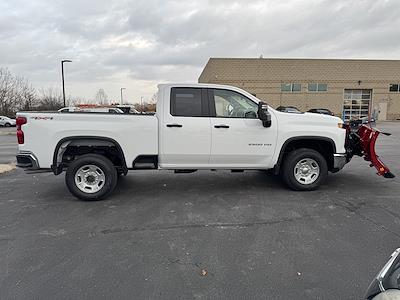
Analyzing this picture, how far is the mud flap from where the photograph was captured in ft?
20.4

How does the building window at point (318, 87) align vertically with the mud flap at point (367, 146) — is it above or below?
above

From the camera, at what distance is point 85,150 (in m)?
5.88

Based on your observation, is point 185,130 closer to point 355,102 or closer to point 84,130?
point 84,130

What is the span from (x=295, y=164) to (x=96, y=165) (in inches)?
148

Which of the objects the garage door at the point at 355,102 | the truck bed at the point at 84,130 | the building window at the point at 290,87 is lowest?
the truck bed at the point at 84,130

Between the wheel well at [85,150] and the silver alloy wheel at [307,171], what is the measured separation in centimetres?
336

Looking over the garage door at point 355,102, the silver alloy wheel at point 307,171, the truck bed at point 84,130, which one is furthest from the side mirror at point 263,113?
the garage door at point 355,102

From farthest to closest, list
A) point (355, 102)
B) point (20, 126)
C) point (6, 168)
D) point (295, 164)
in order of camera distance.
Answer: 1. point (355, 102)
2. point (6, 168)
3. point (295, 164)
4. point (20, 126)

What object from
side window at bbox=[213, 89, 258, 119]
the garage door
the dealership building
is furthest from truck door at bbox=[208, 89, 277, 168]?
the garage door

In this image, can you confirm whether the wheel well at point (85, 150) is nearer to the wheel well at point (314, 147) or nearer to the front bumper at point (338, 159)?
the wheel well at point (314, 147)

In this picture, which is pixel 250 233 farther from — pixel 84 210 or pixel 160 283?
pixel 84 210

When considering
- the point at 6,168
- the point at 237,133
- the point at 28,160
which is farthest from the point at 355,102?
the point at 28,160

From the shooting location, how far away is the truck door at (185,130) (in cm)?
568

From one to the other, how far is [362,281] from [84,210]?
415 centimetres
